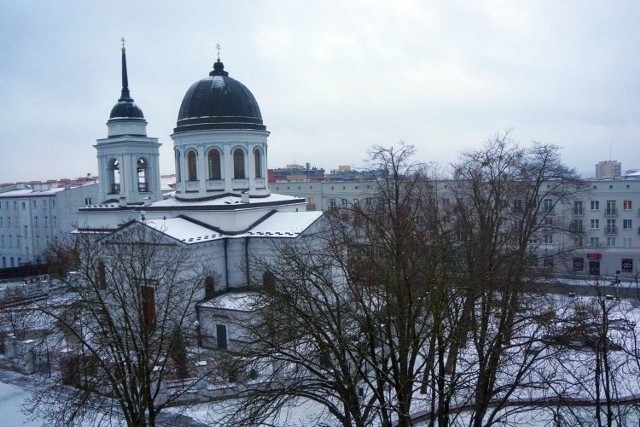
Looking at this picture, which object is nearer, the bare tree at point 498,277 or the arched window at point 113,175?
the bare tree at point 498,277

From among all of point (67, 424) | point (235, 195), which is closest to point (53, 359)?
point (67, 424)

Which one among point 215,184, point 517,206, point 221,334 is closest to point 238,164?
point 215,184

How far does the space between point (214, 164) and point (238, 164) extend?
117 centimetres

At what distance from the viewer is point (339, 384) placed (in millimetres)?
9070

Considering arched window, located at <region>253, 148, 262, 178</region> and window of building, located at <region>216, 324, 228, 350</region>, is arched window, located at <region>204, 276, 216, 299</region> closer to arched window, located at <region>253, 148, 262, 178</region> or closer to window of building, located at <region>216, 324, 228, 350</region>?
window of building, located at <region>216, 324, 228, 350</region>

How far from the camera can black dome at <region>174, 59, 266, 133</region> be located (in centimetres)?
2591

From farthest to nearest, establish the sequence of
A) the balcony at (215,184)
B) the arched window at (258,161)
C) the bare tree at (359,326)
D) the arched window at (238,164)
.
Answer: the arched window at (258,161) < the arched window at (238,164) < the balcony at (215,184) < the bare tree at (359,326)

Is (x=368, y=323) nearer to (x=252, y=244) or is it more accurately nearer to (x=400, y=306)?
(x=400, y=306)

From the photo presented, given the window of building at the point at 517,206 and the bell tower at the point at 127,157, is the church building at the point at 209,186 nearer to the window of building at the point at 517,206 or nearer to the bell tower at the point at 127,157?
the bell tower at the point at 127,157

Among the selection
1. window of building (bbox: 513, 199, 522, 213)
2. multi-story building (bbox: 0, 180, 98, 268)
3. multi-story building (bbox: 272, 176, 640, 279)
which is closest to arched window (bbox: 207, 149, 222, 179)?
multi-story building (bbox: 272, 176, 640, 279)

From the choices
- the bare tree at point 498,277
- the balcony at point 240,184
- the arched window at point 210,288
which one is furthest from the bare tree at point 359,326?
the balcony at point 240,184

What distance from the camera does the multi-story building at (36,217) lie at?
45.7 metres

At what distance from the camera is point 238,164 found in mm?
26547

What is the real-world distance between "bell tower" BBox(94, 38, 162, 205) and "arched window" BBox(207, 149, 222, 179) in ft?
15.5
